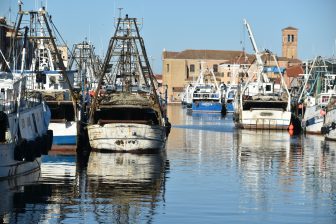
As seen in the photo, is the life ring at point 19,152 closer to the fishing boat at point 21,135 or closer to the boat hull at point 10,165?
the fishing boat at point 21,135

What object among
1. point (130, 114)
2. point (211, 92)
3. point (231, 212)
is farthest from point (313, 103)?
point (211, 92)

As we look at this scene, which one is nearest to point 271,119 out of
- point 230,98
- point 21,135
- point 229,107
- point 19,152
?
point 21,135

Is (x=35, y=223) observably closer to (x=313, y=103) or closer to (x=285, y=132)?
(x=285, y=132)

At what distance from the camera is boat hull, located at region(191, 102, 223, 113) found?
142m

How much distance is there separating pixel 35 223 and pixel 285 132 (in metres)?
51.1

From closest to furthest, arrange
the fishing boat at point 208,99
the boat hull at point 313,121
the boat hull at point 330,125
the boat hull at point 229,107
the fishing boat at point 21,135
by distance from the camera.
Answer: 1. the fishing boat at point 21,135
2. the boat hull at point 330,125
3. the boat hull at point 313,121
4. the fishing boat at point 208,99
5. the boat hull at point 229,107

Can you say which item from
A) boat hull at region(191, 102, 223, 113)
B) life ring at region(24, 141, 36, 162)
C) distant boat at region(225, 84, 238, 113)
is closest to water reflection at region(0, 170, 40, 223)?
life ring at region(24, 141, 36, 162)

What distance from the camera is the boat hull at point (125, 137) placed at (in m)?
45.5

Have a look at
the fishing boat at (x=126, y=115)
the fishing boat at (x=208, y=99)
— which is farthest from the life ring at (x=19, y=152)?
the fishing boat at (x=208, y=99)

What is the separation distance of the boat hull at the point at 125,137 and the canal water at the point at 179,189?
0.69 meters

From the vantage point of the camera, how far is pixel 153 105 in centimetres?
4897

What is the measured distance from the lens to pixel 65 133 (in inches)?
1921

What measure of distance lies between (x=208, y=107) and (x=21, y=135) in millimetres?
106950

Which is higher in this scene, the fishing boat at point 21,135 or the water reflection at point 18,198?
the fishing boat at point 21,135
